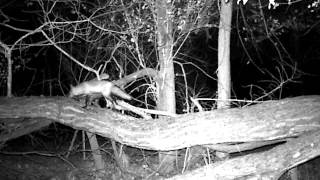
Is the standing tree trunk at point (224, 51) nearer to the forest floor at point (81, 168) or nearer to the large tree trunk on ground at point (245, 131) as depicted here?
the forest floor at point (81, 168)

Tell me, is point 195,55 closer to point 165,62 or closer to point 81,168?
point 165,62

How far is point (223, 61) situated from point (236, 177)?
111 inches

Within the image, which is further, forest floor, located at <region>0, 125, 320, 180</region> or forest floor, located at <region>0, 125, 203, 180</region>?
forest floor, located at <region>0, 125, 203, 180</region>

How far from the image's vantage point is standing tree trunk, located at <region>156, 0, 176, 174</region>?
696 centimetres

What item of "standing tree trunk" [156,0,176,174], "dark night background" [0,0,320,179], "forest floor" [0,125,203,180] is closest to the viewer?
"standing tree trunk" [156,0,176,174]

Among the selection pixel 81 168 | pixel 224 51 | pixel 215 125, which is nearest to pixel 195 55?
pixel 224 51

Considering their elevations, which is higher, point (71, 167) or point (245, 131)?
point (245, 131)

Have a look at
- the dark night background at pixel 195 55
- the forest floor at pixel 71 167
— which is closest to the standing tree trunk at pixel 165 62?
the forest floor at pixel 71 167

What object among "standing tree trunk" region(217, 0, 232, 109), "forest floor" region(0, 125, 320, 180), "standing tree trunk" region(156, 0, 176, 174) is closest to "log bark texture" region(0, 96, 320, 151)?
"standing tree trunk" region(156, 0, 176, 174)

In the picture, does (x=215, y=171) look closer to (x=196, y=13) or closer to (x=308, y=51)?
(x=196, y=13)

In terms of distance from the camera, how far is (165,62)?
7238 mm

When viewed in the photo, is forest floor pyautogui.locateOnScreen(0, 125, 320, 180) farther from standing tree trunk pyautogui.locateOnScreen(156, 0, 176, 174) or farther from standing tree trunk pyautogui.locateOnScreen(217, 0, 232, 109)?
standing tree trunk pyautogui.locateOnScreen(217, 0, 232, 109)

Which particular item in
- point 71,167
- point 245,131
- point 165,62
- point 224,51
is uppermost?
point 224,51

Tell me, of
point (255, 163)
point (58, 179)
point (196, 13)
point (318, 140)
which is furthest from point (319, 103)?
point (58, 179)
